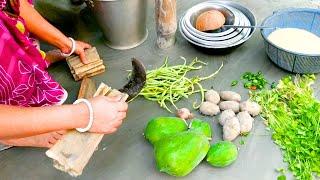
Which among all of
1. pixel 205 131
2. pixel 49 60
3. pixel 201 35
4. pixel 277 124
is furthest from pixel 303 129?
pixel 49 60

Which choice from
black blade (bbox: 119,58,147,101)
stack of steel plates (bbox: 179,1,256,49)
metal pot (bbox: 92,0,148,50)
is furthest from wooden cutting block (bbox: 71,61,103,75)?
stack of steel plates (bbox: 179,1,256,49)

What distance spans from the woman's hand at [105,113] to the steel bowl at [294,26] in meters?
0.92

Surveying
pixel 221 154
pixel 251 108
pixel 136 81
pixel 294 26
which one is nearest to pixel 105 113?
pixel 136 81

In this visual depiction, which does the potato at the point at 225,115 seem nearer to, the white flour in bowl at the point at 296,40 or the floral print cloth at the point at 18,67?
the white flour in bowl at the point at 296,40

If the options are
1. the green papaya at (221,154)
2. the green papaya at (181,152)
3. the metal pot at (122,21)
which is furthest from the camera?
the metal pot at (122,21)

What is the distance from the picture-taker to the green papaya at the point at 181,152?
4.83 feet

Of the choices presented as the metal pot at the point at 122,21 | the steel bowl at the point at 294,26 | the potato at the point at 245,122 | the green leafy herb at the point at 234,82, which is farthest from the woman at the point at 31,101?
the steel bowl at the point at 294,26

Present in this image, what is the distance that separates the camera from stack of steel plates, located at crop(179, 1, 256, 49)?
207 centimetres

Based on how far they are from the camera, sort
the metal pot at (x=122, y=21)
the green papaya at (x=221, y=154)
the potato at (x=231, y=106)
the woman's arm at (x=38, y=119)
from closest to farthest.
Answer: the woman's arm at (x=38, y=119)
the green papaya at (x=221, y=154)
the potato at (x=231, y=106)
the metal pot at (x=122, y=21)

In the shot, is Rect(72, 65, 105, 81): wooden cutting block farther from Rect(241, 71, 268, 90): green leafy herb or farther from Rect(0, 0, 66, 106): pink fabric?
Rect(241, 71, 268, 90): green leafy herb

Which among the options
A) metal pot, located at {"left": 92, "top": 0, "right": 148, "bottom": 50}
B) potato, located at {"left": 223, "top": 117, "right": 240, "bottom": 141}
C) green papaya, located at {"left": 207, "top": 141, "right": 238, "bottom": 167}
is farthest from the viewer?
metal pot, located at {"left": 92, "top": 0, "right": 148, "bottom": 50}

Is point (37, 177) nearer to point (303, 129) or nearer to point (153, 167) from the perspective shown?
point (153, 167)

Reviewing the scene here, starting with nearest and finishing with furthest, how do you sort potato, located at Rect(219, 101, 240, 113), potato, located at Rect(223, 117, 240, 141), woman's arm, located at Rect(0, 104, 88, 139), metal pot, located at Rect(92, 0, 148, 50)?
woman's arm, located at Rect(0, 104, 88, 139) → potato, located at Rect(223, 117, 240, 141) → potato, located at Rect(219, 101, 240, 113) → metal pot, located at Rect(92, 0, 148, 50)

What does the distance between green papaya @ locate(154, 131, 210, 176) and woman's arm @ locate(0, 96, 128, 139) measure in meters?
0.23
